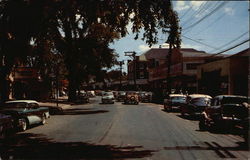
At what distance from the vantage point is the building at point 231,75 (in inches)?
1485

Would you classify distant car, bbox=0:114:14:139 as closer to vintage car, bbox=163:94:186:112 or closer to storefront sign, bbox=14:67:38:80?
vintage car, bbox=163:94:186:112

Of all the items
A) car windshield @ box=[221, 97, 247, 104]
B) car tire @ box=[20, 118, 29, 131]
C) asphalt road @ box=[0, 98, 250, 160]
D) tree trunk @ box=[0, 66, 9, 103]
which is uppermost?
tree trunk @ box=[0, 66, 9, 103]

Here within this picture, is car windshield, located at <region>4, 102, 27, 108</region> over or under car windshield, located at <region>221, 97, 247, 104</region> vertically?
under

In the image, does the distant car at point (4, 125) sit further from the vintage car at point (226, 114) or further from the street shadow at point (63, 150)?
the vintage car at point (226, 114)

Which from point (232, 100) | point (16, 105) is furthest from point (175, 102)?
point (16, 105)

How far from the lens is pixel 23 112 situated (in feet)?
61.3

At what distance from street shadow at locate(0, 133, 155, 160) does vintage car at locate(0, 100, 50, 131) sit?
329 centimetres

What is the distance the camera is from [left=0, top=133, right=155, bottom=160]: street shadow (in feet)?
36.6

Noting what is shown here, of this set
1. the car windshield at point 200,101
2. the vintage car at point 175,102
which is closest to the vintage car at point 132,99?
the vintage car at point 175,102

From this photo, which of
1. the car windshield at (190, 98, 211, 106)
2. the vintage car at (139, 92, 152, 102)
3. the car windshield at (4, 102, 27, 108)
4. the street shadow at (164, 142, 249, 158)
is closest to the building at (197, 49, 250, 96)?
the car windshield at (190, 98, 211, 106)

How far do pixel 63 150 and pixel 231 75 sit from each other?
2922cm

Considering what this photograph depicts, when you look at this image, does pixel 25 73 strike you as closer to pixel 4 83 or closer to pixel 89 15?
pixel 4 83

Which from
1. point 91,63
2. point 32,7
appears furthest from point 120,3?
point 91,63

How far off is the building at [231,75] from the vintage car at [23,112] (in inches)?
811
